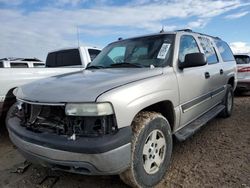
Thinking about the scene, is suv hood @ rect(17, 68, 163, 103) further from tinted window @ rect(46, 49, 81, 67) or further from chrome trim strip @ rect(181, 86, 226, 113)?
tinted window @ rect(46, 49, 81, 67)

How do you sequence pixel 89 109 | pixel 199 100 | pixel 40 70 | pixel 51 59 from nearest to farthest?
pixel 89 109 → pixel 199 100 → pixel 40 70 → pixel 51 59

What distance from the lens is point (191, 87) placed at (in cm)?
379

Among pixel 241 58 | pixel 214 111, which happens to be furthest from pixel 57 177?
pixel 241 58

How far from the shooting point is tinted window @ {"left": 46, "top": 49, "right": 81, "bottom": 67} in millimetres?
7070

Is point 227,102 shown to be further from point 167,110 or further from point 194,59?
point 167,110

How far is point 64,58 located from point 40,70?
1.95 m

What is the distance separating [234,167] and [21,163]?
2.99m

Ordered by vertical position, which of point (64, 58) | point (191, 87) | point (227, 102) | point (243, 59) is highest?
point (64, 58)

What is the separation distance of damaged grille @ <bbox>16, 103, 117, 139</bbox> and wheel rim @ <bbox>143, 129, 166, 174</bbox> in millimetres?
627

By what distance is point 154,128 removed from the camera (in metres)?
2.89

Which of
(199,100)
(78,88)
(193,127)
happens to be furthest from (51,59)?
(78,88)

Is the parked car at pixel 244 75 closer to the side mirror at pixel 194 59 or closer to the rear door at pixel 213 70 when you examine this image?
the rear door at pixel 213 70

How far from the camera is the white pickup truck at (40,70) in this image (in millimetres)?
4664

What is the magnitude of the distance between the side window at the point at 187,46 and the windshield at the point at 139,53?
210mm
